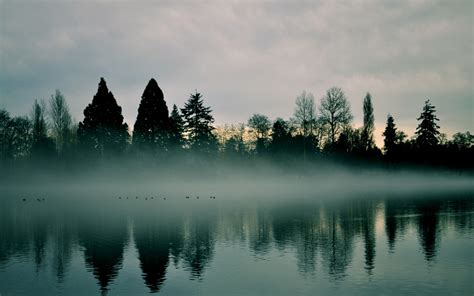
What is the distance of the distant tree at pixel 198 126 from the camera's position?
314 ft

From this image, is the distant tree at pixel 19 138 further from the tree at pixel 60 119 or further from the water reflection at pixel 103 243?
the water reflection at pixel 103 243

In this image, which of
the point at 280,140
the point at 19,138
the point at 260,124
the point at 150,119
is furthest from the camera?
the point at 260,124

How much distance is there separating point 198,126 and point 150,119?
11820 millimetres

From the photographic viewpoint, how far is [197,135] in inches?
3775

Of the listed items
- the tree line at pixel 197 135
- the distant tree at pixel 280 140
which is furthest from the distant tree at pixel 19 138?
the distant tree at pixel 280 140

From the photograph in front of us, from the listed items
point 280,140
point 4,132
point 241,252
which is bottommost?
point 241,252

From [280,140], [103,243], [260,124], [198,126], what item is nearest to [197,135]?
[198,126]

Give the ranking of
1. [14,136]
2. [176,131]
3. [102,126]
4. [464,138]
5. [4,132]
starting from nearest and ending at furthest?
[102,126]
[176,131]
[4,132]
[14,136]
[464,138]

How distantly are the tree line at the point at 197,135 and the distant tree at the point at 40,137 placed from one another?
12 centimetres

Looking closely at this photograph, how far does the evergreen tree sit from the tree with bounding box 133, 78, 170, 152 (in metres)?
64.3

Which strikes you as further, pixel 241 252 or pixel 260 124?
pixel 260 124

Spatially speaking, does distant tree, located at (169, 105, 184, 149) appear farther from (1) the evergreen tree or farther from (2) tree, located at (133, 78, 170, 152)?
(1) the evergreen tree

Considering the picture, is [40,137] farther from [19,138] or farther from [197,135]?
[197,135]

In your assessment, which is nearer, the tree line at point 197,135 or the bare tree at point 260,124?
the tree line at point 197,135
